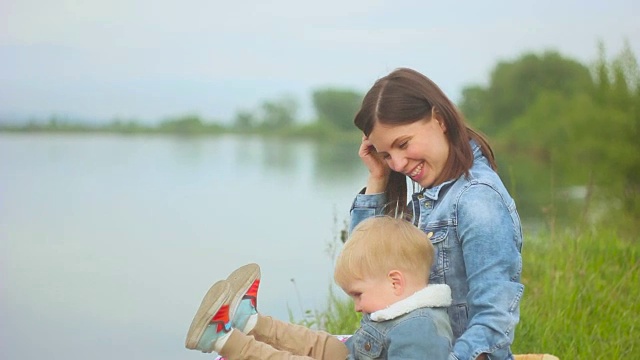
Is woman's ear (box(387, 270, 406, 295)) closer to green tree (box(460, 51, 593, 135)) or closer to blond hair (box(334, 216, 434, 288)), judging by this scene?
blond hair (box(334, 216, 434, 288))

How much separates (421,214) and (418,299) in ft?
1.16

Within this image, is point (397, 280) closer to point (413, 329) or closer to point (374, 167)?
point (413, 329)

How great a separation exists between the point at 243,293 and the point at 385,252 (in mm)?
433

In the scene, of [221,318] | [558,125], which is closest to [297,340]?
[221,318]

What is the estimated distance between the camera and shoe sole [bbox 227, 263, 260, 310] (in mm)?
2555

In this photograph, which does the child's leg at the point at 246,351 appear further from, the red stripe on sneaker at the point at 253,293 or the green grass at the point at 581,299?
the green grass at the point at 581,299

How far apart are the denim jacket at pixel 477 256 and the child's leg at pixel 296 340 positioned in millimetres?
356

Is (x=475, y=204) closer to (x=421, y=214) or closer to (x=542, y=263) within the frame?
(x=421, y=214)

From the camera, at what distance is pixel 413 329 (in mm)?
2391

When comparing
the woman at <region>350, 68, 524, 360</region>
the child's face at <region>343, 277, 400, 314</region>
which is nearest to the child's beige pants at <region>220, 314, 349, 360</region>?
the child's face at <region>343, 277, 400, 314</region>

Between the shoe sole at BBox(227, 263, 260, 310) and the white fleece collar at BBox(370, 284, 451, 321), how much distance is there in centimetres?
38

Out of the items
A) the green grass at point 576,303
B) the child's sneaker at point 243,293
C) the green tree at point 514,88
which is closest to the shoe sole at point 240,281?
the child's sneaker at point 243,293

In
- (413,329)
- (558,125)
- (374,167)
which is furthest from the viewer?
(558,125)

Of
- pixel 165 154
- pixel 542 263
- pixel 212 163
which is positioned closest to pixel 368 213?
pixel 542 263
